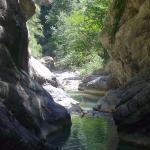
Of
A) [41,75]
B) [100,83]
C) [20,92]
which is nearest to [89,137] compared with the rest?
[20,92]

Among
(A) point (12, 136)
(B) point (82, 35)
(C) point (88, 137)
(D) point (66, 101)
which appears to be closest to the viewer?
(A) point (12, 136)

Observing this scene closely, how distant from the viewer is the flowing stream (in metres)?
17.1

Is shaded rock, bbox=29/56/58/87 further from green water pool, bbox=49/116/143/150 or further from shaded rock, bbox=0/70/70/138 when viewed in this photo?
shaded rock, bbox=0/70/70/138

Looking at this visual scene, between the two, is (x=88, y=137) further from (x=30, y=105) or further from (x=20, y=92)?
(x=20, y=92)

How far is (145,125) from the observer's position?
17.3m

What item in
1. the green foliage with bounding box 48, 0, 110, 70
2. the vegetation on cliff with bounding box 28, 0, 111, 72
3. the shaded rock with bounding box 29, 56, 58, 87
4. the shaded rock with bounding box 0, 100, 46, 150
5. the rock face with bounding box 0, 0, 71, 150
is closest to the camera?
the shaded rock with bounding box 0, 100, 46, 150

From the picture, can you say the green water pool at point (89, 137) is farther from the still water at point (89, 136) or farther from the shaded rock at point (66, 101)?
the shaded rock at point (66, 101)

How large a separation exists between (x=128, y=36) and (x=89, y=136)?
10.0 metres

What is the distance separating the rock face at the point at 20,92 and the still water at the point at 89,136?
0.64 m

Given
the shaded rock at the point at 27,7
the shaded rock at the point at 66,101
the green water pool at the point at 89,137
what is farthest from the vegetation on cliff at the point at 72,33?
the green water pool at the point at 89,137

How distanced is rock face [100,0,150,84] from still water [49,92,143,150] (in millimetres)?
4293

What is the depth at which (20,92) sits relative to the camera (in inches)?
681

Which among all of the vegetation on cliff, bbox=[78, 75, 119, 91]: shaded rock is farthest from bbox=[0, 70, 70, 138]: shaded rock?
the vegetation on cliff

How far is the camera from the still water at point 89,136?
672 inches
